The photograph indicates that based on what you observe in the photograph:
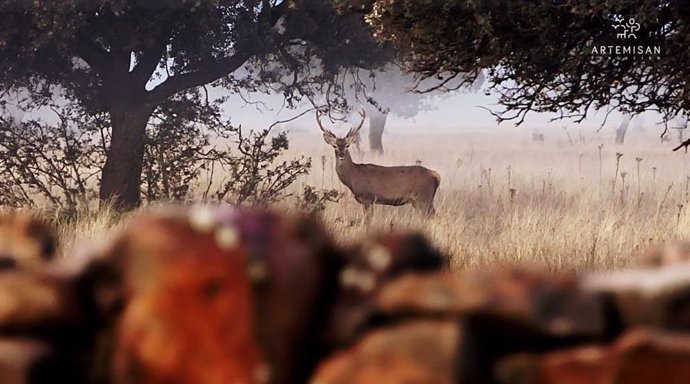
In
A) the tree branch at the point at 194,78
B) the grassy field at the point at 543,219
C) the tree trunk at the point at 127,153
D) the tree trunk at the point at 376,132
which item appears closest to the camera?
the grassy field at the point at 543,219

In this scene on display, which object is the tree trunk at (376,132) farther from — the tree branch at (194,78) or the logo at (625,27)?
the logo at (625,27)

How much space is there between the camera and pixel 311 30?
46.8 feet

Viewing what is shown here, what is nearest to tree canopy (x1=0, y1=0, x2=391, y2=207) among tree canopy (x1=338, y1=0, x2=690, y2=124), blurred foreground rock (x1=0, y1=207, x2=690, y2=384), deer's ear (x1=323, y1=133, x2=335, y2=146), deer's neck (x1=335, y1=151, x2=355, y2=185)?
deer's ear (x1=323, y1=133, x2=335, y2=146)

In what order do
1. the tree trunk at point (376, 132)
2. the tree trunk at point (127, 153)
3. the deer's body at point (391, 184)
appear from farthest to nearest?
1. the tree trunk at point (376, 132)
2. the tree trunk at point (127, 153)
3. the deer's body at point (391, 184)

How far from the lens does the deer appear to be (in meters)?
13.8

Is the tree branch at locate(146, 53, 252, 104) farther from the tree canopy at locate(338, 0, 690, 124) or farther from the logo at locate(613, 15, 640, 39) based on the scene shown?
the logo at locate(613, 15, 640, 39)

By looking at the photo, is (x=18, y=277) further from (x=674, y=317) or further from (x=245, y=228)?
(x=674, y=317)

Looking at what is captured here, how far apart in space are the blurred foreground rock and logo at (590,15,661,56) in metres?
Answer: 6.67

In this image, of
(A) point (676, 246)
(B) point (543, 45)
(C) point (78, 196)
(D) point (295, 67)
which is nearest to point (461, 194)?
(D) point (295, 67)

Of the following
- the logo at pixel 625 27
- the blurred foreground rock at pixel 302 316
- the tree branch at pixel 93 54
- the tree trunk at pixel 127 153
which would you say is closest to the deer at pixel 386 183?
the tree trunk at pixel 127 153

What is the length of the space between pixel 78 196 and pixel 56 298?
11.6 meters

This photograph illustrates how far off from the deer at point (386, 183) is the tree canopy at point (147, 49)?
1.64 meters

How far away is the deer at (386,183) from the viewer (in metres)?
13.8

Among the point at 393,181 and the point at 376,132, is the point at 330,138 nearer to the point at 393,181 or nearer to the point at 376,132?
the point at 393,181
